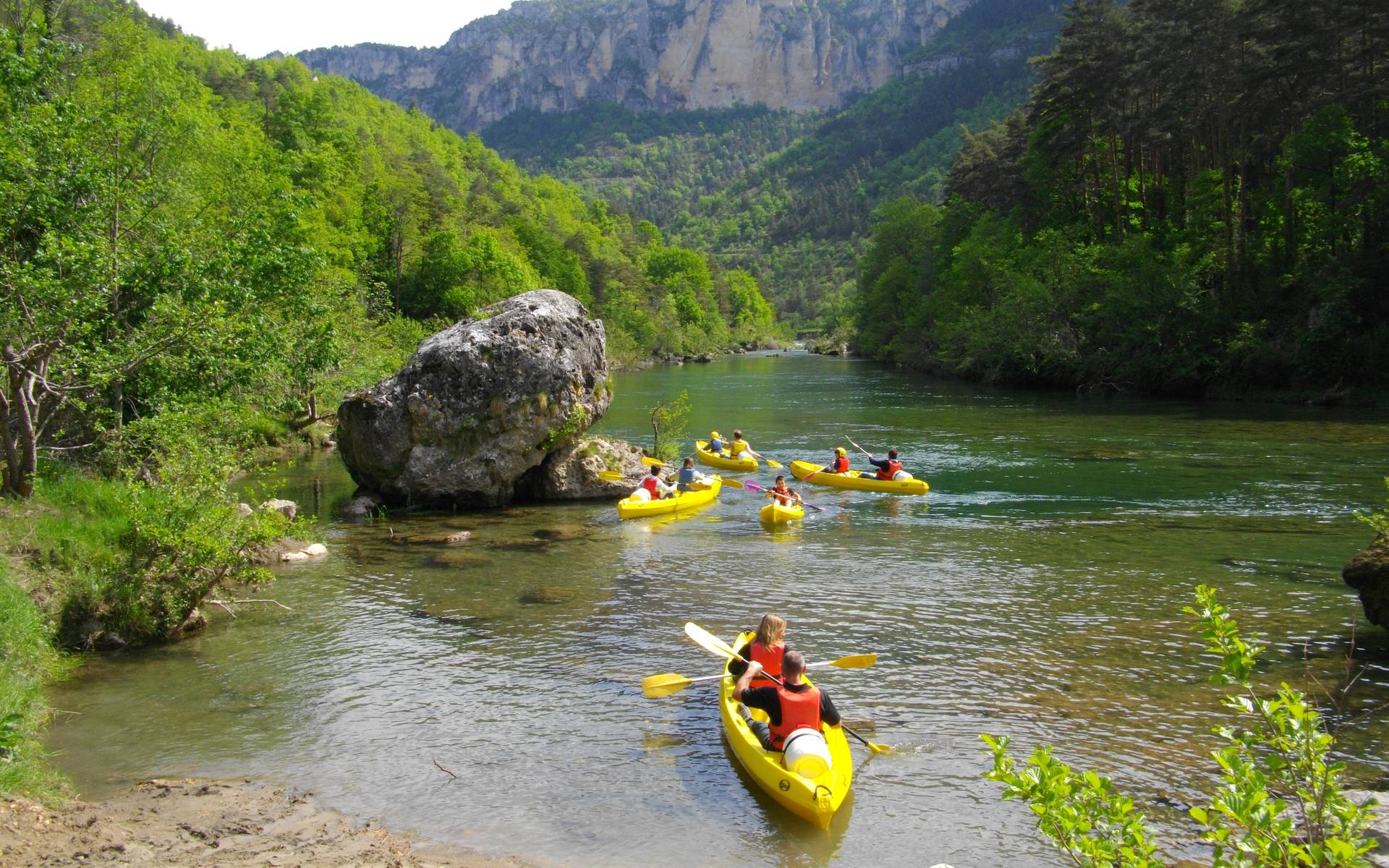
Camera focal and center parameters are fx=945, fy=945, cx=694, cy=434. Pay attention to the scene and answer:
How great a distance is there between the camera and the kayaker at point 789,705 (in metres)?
8.33

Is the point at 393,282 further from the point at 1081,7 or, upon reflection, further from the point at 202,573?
the point at 202,573

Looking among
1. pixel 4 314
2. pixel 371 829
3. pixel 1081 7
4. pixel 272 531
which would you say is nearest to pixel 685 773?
pixel 371 829

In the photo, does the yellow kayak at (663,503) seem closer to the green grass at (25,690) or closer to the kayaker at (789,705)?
the green grass at (25,690)

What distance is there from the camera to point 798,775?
7652 millimetres

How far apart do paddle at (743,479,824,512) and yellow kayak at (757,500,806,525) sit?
102 centimetres

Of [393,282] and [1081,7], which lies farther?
[393,282]

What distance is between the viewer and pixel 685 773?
28.0 ft

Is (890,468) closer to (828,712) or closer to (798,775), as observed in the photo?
(828,712)

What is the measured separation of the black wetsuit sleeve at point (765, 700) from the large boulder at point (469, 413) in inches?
495

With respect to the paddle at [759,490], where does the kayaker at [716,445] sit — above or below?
above

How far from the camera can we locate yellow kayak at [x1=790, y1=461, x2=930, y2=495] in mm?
22531

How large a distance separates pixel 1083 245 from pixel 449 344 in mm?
40297

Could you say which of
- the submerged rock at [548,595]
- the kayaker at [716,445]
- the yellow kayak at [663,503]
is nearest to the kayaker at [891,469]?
the yellow kayak at [663,503]

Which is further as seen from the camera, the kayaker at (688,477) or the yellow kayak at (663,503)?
the kayaker at (688,477)
